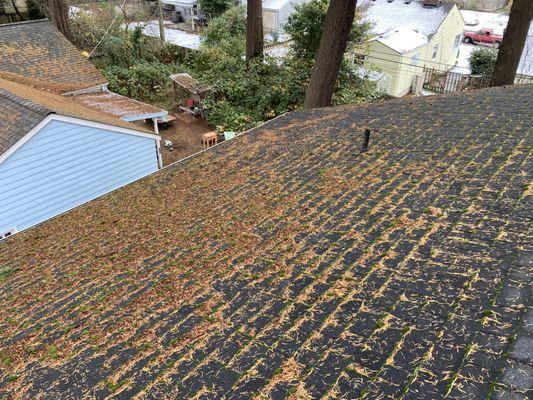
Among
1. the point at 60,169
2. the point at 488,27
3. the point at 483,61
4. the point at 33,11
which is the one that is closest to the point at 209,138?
the point at 60,169

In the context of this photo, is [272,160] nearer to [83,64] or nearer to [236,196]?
[236,196]

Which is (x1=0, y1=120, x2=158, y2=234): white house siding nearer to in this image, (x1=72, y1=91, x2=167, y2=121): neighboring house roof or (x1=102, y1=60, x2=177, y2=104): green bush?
(x1=72, y1=91, x2=167, y2=121): neighboring house roof

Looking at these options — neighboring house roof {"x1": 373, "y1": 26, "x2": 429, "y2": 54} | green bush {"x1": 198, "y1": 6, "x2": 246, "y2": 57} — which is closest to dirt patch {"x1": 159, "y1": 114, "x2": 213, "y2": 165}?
green bush {"x1": 198, "y1": 6, "x2": 246, "y2": 57}

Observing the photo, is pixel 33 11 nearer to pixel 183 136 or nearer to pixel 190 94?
pixel 190 94

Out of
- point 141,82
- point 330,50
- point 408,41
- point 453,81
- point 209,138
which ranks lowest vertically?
point 209,138

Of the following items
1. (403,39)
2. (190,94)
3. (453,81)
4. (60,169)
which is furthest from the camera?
(403,39)

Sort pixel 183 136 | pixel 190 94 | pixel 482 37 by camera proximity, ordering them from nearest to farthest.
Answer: pixel 183 136
pixel 190 94
pixel 482 37

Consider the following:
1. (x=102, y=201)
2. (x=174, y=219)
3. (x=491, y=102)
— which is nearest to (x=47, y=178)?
(x=102, y=201)
